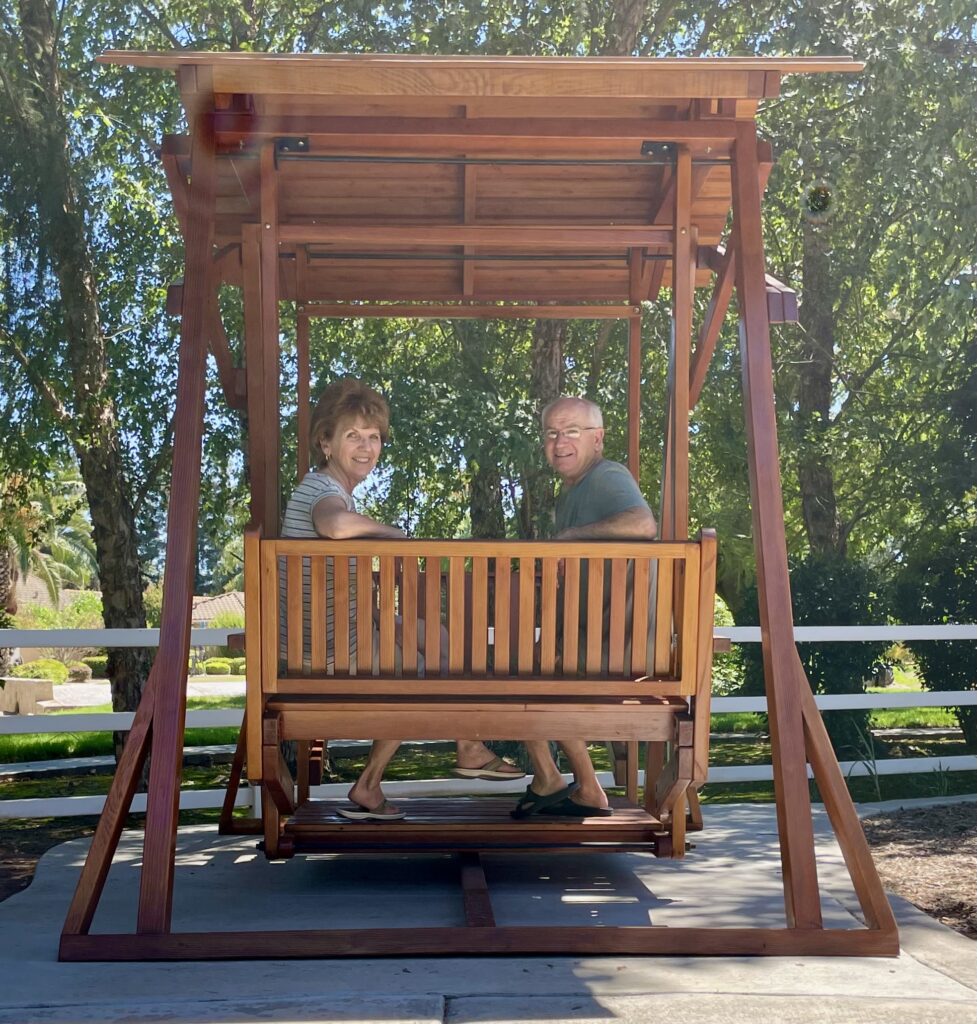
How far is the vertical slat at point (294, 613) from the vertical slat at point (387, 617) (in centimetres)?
27

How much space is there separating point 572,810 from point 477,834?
43 cm

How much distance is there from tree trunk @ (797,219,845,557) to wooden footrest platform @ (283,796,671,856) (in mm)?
8941

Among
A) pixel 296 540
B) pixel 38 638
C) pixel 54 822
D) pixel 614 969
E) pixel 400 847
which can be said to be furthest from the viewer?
pixel 54 822

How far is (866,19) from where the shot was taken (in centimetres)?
1141

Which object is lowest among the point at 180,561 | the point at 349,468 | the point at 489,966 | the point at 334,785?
the point at 334,785

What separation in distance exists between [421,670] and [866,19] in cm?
889

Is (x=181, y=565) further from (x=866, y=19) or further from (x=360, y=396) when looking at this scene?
(x=866, y=19)

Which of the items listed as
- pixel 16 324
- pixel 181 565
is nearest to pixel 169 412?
pixel 16 324

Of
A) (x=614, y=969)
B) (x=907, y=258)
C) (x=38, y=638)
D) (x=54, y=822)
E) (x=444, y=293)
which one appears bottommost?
(x=54, y=822)

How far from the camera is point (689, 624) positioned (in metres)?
4.58

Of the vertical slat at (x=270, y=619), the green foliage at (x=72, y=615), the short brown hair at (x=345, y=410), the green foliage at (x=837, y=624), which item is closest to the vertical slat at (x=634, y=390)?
the short brown hair at (x=345, y=410)

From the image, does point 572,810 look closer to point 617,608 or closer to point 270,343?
point 617,608

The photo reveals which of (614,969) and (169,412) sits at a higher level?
(169,412)

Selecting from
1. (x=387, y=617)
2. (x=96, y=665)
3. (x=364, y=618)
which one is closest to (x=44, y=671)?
(x=96, y=665)
